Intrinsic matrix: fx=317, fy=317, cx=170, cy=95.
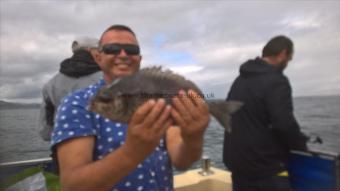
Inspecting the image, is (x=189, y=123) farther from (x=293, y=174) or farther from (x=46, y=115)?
(x=293, y=174)

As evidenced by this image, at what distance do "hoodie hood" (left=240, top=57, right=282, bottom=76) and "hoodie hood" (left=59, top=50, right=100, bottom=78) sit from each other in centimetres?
202

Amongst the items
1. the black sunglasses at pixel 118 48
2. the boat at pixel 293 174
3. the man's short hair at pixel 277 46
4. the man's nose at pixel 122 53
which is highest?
the man's short hair at pixel 277 46

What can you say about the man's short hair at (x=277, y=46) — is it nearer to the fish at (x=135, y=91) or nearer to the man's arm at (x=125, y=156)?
the fish at (x=135, y=91)

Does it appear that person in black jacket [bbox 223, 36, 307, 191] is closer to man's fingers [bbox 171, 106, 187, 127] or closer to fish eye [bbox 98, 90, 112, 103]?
man's fingers [bbox 171, 106, 187, 127]

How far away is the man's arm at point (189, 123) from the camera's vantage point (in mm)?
1947

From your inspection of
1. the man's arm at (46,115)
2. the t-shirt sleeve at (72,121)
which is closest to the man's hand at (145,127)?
the t-shirt sleeve at (72,121)

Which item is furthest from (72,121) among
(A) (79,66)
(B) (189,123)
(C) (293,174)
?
(C) (293,174)

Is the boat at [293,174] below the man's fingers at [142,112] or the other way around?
below

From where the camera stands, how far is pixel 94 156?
2.08m

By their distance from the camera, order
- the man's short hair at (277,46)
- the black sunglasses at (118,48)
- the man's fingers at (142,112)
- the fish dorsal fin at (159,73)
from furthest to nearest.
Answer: the man's short hair at (277,46) → the black sunglasses at (118,48) → the fish dorsal fin at (159,73) → the man's fingers at (142,112)

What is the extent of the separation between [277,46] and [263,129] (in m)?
1.24

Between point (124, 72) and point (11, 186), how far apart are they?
9.57 feet

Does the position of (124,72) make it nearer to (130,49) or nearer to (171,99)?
(130,49)

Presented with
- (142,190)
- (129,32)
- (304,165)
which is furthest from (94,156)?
(304,165)
